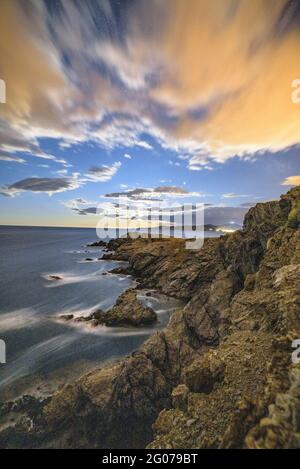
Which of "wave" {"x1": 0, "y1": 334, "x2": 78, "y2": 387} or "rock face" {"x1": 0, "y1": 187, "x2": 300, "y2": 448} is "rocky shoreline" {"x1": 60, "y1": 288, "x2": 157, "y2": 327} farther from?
"rock face" {"x1": 0, "y1": 187, "x2": 300, "y2": 448}

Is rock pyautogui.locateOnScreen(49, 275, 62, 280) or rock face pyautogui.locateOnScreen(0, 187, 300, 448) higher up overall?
rock face pyautogui.locateOnScreen(0, 187, 300, 448)

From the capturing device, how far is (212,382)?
12656 mm

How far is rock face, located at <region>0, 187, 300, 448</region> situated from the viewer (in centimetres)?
823

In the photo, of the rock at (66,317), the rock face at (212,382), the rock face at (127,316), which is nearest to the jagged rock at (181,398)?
the rock face at (212,382)

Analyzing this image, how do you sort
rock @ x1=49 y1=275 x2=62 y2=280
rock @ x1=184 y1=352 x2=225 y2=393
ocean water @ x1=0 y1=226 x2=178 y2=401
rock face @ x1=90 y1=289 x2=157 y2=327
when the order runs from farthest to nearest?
1. rock @ x1=49 y1=275 x2=62 y2=280
2. rock face @ x1=90 y1=289 x2=157 y2=327
3. ocean water @ x1=0 y1=226 x2=178 y2=401
4. rock @ x1=184 y1=352 x2=225 y2=393

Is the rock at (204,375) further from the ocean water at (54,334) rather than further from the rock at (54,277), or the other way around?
the rock at (54,277)

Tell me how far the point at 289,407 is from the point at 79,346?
28807 millimetres

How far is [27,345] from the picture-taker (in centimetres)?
3152

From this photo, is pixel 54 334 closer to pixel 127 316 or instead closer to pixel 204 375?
pixel 127 316

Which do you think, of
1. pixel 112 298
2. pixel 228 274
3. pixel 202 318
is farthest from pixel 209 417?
pixel 112 298

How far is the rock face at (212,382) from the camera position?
823cm

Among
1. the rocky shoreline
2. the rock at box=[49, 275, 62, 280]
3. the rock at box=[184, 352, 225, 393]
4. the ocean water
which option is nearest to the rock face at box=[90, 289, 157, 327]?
the rocky shoreline

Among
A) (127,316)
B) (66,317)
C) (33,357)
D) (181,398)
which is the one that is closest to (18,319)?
(66,317)
